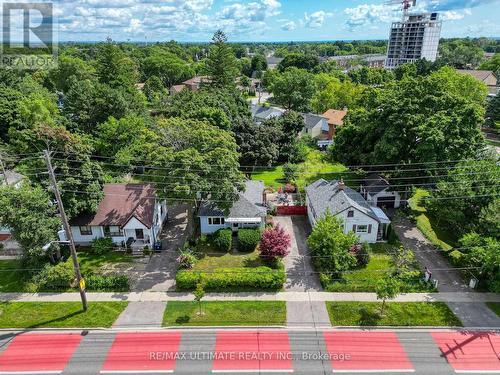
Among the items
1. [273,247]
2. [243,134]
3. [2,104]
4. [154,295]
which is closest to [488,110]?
[243,134]

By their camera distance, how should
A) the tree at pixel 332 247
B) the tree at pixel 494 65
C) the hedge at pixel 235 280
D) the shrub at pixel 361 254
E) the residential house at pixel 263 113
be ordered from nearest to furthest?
the hedge at pixel 235 280
the tree at pixel 332 247
the shrub at pixel 361 254
the residential house at pixel 263 113
the tree at pixel 494 65

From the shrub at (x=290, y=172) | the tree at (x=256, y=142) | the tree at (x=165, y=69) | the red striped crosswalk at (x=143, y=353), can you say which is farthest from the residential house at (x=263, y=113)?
the red striped crosswalk at (x=143, y=353)

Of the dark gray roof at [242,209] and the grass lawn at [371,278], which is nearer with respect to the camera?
the grass lawn at [371,278]

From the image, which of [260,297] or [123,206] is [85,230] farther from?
[260,297]

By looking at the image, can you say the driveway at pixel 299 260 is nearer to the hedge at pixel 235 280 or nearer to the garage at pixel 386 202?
the hedge at pixel 235 280

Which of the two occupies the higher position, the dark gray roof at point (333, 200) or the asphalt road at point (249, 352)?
the dark gray roof at point (333, 200)

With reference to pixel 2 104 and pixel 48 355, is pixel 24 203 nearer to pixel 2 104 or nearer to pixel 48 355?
pixel 48 355

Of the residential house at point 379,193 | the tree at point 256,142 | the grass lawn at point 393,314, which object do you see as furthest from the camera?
the tree at point 256,142

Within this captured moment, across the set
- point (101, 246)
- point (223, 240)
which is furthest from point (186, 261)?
point (101, 246)
